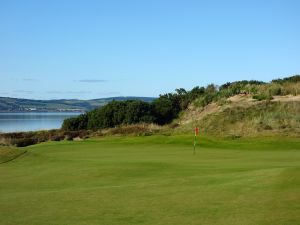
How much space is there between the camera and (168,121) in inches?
1772

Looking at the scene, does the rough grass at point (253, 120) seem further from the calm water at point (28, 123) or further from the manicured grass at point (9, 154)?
the calm water at point (28, 123)

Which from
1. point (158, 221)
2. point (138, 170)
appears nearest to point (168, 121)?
point (138, 170)

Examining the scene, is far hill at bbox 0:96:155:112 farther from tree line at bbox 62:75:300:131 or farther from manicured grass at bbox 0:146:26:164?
manicured grass at bbox 0:146:26:164

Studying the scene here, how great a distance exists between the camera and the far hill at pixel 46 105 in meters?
156

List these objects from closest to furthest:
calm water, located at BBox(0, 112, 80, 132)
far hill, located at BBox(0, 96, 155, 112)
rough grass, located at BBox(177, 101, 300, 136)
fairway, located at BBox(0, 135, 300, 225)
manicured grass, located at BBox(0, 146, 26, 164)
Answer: fairway, located at BBox(0, 135, 300, 225) < manicured grass, located at BBox(0, 146, 26, 164) < rough grass, located at BBox(177, 101, 300, 136) < calm water, located at BBox(0, 112, 80, 132) < far hill, located at BBox(0, 96, 155, 112)

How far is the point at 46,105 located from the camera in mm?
180000

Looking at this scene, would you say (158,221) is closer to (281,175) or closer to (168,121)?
(281,175)

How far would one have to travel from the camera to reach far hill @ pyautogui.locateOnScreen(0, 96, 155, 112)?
15605cm

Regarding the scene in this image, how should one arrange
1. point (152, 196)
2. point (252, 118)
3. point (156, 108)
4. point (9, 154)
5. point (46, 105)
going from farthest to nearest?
1. point (46, 105)
2. point (156, 108)
3. point (252, 118)
4. point (9, 154)
5. point (152, 196)

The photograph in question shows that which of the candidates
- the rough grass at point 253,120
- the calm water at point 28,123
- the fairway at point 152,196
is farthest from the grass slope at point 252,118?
the calm water at point 28,123

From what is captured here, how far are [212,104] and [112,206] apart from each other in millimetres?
33499

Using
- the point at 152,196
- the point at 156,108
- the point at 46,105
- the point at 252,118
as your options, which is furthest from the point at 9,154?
the point at 46,105

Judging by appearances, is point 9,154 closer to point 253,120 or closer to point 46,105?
point 253,120

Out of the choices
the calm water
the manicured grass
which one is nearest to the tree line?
the calm water
